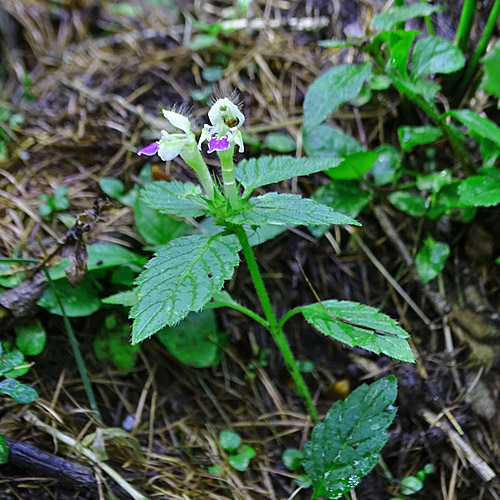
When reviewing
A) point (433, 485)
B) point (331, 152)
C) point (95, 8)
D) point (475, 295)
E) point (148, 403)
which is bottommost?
point (433, 485)

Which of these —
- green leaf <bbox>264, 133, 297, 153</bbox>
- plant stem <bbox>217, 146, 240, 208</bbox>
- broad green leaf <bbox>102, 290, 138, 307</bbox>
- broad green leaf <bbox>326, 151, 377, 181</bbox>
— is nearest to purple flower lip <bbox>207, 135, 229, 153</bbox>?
plant stem <bbox>217, 146, 240, 208</bbox>

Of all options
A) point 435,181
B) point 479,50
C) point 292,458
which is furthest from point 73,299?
point 479,50

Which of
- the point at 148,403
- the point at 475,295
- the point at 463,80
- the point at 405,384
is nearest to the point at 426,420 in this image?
the point at 405,384

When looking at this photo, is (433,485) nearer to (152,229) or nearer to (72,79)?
(152,229)

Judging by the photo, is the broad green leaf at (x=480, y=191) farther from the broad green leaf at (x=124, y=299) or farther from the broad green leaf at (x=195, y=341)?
the broad green leaf at (x=124, y=299)

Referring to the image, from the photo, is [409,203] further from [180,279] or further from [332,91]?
[180,279]

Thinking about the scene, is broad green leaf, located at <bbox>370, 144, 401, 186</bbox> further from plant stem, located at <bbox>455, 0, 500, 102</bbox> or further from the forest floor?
plant stem, located at <bbox>455, 0, 500, 102</bbox>

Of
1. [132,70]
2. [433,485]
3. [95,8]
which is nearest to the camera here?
[433,485]
